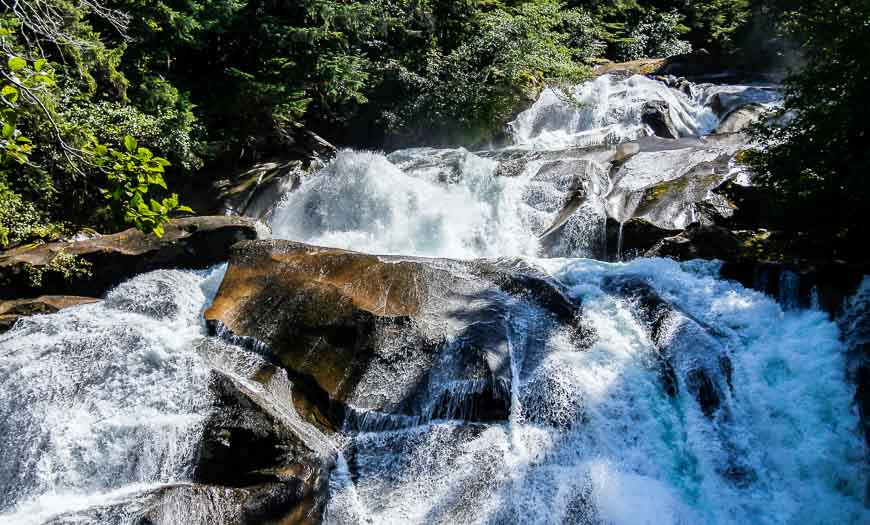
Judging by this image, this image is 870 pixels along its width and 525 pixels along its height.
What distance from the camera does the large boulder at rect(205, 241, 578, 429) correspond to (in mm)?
6699

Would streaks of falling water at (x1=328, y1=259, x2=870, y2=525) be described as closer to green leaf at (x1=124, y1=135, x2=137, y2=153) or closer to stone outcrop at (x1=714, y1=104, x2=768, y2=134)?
green leaf at (x1=124, y1=135, x2=137, y2=153)

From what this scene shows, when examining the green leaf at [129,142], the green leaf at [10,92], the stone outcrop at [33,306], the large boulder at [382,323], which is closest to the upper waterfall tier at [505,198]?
the large boulder at [382,323]

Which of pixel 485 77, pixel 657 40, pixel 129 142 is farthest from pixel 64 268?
pixel 657 40

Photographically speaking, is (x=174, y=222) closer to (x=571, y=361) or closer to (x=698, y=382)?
(x=571, y=361)

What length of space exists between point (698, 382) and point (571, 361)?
1.45 metres

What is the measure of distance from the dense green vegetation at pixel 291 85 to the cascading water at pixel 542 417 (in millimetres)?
2055

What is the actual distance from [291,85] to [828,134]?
11.8 metres

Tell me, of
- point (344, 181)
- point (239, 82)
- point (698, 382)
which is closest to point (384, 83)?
point (239, 82)

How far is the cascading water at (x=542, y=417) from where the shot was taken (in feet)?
19.5

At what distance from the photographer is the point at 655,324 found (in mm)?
7641

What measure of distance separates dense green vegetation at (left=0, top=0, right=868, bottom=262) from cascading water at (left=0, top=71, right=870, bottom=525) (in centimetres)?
205

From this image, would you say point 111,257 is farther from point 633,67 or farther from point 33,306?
point 633,67

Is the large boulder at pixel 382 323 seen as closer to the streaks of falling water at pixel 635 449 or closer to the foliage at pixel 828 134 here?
the streaks of falling water at pixel 635 449

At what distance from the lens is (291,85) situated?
15.2m
